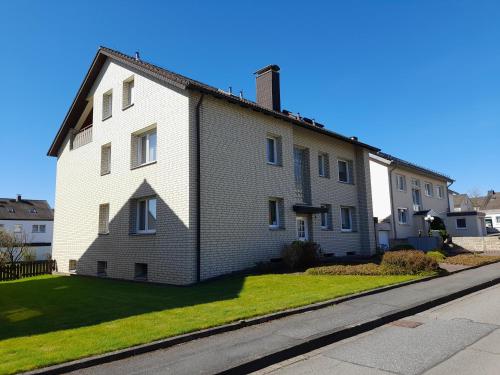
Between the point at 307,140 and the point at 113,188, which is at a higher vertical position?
the point at 307,140

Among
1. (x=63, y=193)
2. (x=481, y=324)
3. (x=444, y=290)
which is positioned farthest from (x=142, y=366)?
(x=63, y=193)

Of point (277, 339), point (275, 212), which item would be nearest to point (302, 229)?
point (275, 212)

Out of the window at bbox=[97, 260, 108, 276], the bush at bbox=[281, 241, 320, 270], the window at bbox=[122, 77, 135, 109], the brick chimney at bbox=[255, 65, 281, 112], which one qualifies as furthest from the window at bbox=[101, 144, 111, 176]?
the bush at bbox=[281, 241, 320, 270]

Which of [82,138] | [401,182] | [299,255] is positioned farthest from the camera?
[401,182]

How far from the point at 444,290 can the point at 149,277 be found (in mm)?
9633

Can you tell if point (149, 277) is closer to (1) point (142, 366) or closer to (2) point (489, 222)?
(1) point (142, 366)

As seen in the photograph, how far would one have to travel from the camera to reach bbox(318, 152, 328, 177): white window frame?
66.8 feet

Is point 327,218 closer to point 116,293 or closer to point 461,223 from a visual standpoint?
point 116,293

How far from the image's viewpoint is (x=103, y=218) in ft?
58.9

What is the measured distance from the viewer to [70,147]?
21141 millimetres

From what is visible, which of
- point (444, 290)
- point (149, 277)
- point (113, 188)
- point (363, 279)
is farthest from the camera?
point (113, 188)

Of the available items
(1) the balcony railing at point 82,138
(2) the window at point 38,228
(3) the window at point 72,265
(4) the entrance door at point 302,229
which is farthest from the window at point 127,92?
(2) the window at point 38,228

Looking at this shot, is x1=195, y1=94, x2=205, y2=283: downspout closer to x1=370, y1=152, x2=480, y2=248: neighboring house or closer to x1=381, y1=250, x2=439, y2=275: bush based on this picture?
x1=381, y1=250, x2=439, y2=275: bush

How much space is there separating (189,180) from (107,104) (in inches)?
332
